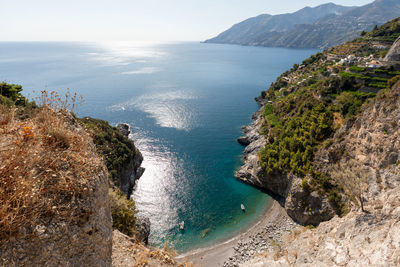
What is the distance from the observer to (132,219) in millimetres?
15328

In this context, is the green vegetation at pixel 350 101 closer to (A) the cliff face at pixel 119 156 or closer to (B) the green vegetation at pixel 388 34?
(A) the cliff face at pixel 119 156

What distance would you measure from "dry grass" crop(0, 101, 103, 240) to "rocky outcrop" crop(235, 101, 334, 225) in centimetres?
2662

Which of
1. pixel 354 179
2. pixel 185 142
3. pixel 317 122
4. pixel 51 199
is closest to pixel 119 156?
pixel 185 142

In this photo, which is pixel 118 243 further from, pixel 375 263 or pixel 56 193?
pixel 375 263

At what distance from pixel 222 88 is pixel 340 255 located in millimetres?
89344

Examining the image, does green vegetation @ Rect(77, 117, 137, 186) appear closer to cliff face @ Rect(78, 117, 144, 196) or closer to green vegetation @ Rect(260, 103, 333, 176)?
cliff face @ Rect(78, 117, 144, 196)

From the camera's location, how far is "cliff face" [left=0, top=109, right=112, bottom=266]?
4645 millimetres

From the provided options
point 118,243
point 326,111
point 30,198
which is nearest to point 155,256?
point 118,243

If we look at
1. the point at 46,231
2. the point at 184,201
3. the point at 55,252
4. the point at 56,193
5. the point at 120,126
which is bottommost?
the point at 184,201

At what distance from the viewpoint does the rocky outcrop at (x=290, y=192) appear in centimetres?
2479

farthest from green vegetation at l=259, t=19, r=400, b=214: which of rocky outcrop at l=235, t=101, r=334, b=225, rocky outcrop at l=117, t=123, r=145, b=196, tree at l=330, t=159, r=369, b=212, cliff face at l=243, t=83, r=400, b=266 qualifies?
rocky outcrop at l=117, t=123, r=145, b=196

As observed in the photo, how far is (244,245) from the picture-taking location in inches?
984

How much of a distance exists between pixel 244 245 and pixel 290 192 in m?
9.70

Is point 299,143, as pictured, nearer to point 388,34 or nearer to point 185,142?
point 185,142
